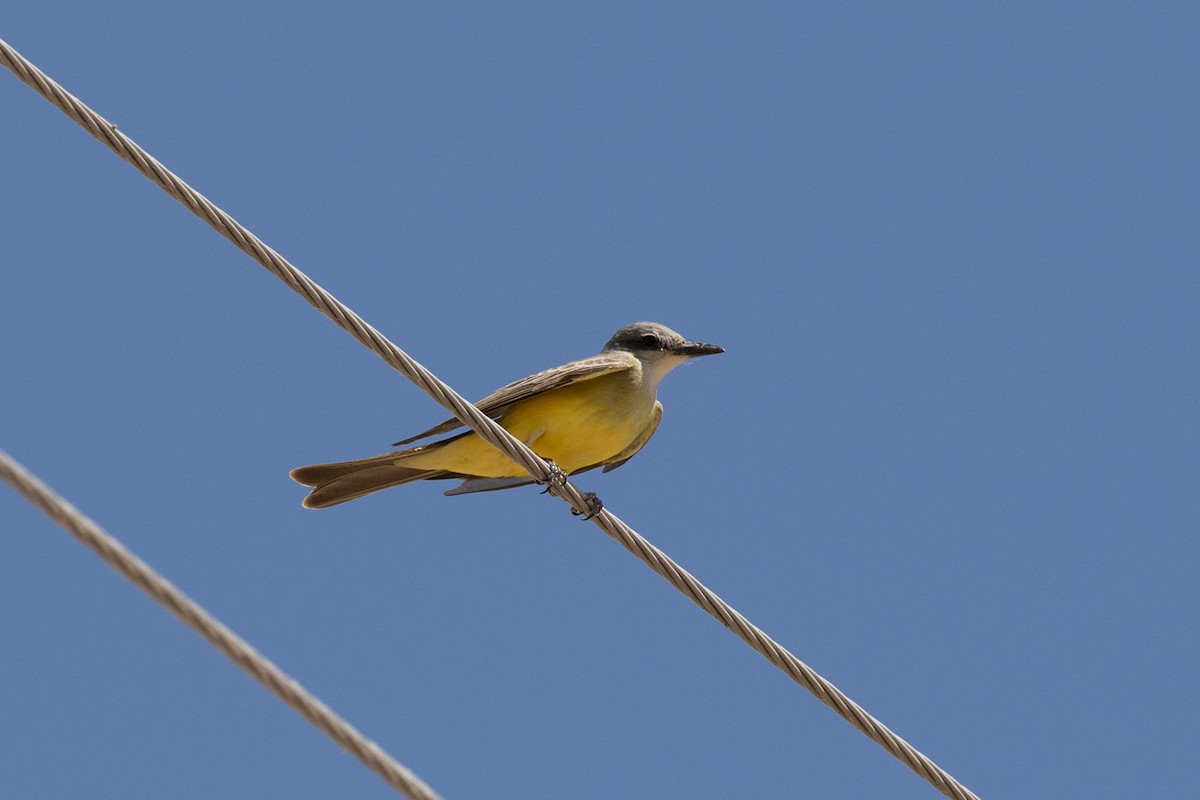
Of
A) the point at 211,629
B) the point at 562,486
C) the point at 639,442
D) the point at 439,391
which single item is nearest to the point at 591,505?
the point at 562,486

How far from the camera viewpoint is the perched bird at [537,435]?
888cm

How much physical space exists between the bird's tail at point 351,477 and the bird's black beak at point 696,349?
1.76 meters

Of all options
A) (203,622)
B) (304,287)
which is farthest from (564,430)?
(203,622)

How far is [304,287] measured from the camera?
5582mm

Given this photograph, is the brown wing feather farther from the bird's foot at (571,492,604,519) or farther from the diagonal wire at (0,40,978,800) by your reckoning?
the diagonal wire at (0,40,978,800)

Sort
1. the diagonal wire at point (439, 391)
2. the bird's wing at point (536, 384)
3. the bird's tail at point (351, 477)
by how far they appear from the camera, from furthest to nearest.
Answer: the bird's tail at point (351, 477), the bird's wing at point (536, 384), the diagonal wire at point (439, 391)

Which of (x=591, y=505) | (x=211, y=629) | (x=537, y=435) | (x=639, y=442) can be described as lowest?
(x=211, y=629)

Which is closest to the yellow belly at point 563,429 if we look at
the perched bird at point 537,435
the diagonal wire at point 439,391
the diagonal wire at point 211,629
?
the perched bird at point 537,435

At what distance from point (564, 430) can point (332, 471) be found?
1456 millimetres

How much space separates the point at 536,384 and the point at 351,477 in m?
1.32

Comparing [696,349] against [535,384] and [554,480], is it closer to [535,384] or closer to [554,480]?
[535,384]

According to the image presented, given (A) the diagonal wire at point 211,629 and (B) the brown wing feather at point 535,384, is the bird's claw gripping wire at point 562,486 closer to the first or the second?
(B) the brown wing feather at point 535,384

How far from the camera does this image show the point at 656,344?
9.77 m

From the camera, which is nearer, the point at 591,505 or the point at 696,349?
the point at 591,505
